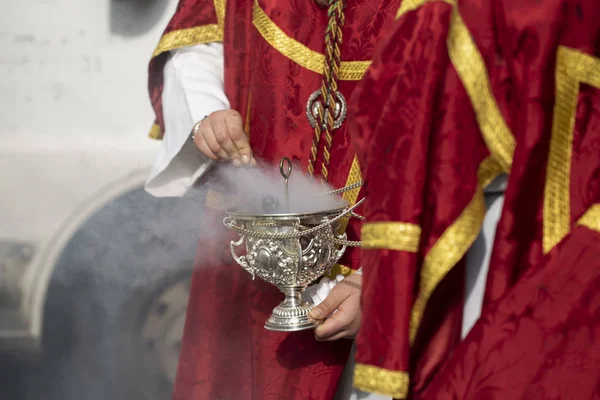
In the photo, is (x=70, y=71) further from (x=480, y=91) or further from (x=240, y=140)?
(x=480, y=91)

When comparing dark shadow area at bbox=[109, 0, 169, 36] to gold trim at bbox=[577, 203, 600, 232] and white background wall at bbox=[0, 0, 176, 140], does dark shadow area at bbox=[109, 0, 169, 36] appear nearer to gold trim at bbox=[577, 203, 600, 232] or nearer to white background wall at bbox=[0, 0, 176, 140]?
white background wall at bbox=[0, 0, 176, 140]

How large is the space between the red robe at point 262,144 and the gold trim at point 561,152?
0.57 m

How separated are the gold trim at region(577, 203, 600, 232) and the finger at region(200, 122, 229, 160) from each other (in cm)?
85

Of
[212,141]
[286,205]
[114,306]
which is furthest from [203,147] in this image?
[114,306]

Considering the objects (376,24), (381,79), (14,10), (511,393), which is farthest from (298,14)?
(14,10)

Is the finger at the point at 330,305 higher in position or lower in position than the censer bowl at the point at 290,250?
lower

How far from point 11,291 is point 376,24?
260cm

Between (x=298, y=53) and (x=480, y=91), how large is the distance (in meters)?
0.69

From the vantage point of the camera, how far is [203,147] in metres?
1.69

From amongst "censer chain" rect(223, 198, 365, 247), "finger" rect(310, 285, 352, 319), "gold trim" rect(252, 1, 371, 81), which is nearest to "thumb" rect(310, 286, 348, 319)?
"finger" rect(310, 285, 352, 319)

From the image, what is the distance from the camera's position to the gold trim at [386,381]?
1085mm

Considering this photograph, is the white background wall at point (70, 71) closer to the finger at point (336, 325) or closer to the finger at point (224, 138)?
the finger at point (224, 138)

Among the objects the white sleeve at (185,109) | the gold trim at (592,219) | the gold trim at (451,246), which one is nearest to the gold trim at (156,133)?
the white sleeve at (185,109)

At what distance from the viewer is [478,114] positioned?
109cm
